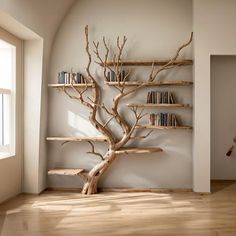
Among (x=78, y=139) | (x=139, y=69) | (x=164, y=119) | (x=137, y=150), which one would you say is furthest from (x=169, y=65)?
(x=78, y=139)

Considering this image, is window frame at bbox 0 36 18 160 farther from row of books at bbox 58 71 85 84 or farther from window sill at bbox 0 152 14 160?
row of books at bbox 58 71 85 84

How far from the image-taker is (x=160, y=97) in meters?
5.86

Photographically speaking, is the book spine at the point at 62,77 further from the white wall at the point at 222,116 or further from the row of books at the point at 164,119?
the white wall at the point at 222,116

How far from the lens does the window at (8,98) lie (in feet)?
18.0

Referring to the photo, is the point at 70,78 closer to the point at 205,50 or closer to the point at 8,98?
the point at 8,98

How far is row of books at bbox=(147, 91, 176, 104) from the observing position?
230 inches

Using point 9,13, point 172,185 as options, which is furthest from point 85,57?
point 172,185

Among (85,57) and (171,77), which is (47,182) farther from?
(171,77)

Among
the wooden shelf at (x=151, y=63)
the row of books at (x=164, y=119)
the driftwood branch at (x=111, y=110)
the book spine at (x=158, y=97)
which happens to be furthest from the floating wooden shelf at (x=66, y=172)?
the wooden shelf at (x=151, y=63)

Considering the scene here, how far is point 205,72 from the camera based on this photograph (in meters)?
5.67

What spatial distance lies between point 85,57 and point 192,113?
2.11 metres

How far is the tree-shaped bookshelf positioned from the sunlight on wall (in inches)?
6.5

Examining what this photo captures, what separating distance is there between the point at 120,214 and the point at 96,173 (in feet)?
4.79

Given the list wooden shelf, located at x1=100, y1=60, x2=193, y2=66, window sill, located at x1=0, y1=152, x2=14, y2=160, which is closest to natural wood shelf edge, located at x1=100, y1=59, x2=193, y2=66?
wooden shelf, located at x1=100, y1=60, x2=193, y2=66
